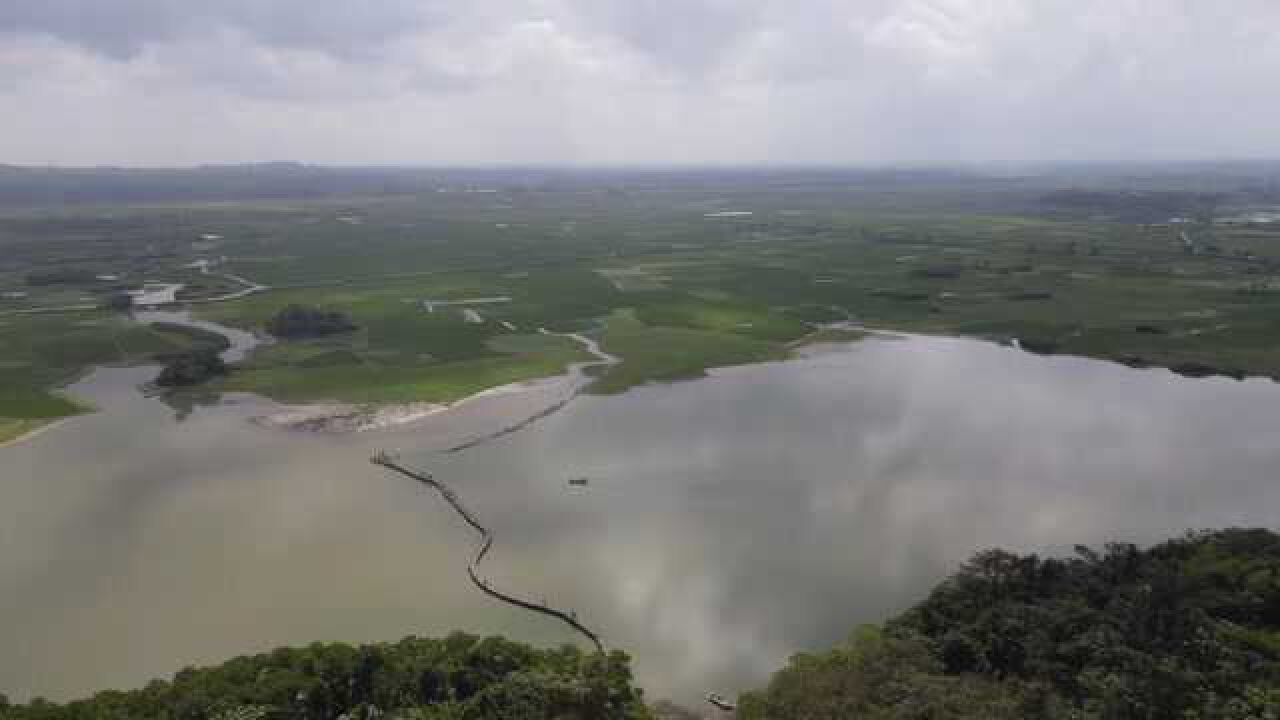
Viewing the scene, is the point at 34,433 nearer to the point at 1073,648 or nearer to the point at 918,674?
the point at 918,674

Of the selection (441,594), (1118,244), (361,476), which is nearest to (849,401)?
(361,476)

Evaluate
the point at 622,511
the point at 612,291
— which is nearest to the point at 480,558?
the point at 622,511

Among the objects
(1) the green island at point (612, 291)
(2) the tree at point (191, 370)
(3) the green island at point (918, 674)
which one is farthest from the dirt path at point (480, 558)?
(2) the tree at point (191, 370)

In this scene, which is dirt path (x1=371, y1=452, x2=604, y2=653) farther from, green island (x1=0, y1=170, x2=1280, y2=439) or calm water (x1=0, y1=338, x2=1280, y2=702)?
green island (x1=0, y1=170, x2=1280, y2=439)

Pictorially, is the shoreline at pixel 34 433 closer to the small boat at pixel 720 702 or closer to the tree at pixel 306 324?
the tree at pixel 306 324

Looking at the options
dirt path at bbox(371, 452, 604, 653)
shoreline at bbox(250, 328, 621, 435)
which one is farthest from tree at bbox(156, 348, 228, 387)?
dirt path at bbox(371, 452, 604, 653)

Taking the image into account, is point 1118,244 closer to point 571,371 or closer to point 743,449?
point 571,371
